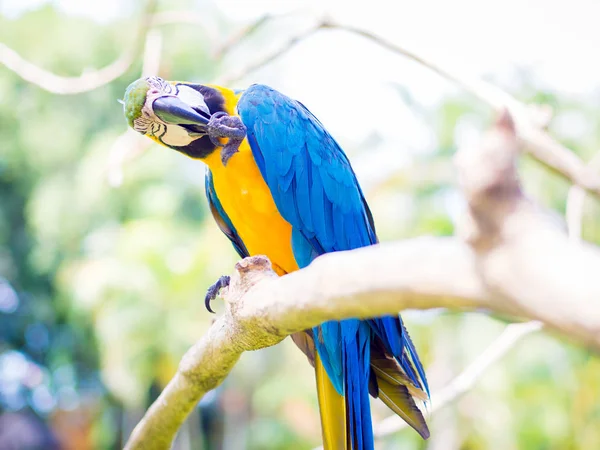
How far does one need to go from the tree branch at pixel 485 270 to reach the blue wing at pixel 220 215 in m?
1.14

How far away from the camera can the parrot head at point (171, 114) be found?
67.7 inches

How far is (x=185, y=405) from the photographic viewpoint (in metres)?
1.79

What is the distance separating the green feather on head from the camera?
1754mm

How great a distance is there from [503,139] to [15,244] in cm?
1502

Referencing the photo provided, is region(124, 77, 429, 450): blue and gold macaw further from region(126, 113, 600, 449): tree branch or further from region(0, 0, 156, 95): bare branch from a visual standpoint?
region(0, 0, 156, 95): bare branch

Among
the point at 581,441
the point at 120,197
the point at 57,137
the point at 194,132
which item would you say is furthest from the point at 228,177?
the point at 57,137

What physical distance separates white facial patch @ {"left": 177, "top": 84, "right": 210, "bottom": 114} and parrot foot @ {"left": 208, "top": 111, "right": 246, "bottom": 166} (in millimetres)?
43

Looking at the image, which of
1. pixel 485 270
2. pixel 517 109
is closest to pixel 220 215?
pixel 517 109

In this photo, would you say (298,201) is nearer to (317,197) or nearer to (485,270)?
(317,197)

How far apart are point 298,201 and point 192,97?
42 cm

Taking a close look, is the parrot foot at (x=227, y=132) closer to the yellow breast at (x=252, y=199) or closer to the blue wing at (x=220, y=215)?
the yellow breast at (x=252, y=199)

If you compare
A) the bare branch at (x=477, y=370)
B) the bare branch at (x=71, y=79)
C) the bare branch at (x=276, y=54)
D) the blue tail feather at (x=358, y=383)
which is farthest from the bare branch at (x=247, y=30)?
the bare branch at (x=477, y=370)

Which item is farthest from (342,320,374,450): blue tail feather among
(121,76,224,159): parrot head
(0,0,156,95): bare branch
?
(0,0,156,95): bare branch

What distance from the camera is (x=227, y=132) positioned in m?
1.77
